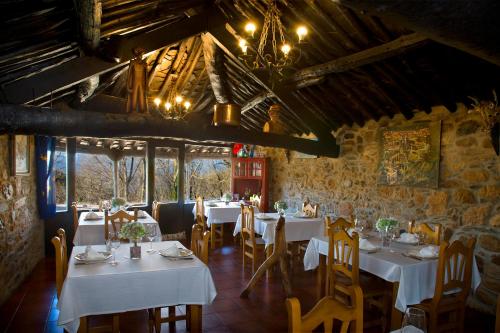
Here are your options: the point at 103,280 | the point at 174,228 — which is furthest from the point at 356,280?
the point at 174,228

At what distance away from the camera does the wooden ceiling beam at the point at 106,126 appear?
357cm

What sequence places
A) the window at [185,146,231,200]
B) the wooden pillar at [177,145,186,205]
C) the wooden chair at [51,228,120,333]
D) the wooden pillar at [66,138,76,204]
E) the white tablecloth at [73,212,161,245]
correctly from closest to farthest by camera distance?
the wooden chair at [51,228,120,333] → the white tablecloth at [73,212,161,245] → the wooden pillar at [66,138,76,204] → the wooden pillar at [177,145,186,205] → the window at [185,146,231,200]

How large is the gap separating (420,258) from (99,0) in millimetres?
3795

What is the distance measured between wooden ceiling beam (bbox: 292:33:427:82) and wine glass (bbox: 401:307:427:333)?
9.48 feet

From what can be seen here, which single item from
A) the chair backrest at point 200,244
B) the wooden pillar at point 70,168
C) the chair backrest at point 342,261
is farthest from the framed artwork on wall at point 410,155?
the wooden pillar at point 70,168

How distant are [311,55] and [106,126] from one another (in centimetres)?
304

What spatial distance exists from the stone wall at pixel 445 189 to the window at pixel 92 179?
6.09 m

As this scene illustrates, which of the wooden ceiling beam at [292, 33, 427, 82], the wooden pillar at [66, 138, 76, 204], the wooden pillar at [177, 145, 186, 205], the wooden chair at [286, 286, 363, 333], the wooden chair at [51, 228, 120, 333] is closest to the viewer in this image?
the wooden chair at [286, 286, 363, 333]

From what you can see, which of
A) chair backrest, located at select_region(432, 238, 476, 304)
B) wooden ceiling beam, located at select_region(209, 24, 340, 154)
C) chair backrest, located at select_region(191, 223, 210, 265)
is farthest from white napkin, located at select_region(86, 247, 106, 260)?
wooden ceiling beam, located at select_region(209, 24, 340, 154)

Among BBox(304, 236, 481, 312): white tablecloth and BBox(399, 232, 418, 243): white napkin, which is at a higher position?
BBox(399, 232, 418, 243): white napkin

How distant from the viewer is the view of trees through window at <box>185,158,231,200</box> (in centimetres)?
1025

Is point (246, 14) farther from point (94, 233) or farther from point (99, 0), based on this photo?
point (94, 233)

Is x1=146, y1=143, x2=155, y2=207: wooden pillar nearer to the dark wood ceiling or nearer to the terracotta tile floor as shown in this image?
the dark wood ceiling

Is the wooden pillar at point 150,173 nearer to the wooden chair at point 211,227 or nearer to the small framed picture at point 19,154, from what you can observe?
the wooden chair at point 211,227
